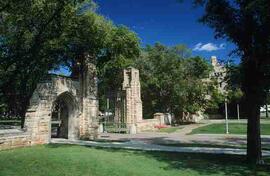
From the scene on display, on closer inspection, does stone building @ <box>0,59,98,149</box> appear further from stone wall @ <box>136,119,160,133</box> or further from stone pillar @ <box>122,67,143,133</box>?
stone wall @ <box>136,119,160,133</box>

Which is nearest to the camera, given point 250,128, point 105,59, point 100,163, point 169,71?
point 100,163

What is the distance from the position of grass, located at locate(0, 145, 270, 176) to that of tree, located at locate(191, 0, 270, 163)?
1.26 meters

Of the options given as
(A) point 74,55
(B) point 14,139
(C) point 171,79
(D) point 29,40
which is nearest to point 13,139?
(B) point 14,139

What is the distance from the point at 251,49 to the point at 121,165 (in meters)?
6.63

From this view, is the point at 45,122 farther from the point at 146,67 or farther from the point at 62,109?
the point at 146,67

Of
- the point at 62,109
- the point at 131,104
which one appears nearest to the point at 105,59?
the point at 131,104

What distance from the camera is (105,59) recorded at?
33.0 m

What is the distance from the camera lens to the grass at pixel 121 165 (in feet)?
34.6

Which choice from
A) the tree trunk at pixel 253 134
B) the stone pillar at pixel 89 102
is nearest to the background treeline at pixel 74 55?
the stone pillar at pixel 89 102

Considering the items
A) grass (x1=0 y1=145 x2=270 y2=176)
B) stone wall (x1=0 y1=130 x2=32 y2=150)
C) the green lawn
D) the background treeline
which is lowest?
the green lawn

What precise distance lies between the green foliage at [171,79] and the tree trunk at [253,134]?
2546cm

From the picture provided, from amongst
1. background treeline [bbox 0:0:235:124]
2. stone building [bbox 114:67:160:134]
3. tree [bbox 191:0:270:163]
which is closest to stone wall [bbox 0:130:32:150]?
background treeline [bbox 0:0:235:124]

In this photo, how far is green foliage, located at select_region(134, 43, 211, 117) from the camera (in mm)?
39656

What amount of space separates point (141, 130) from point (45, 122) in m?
13.9
